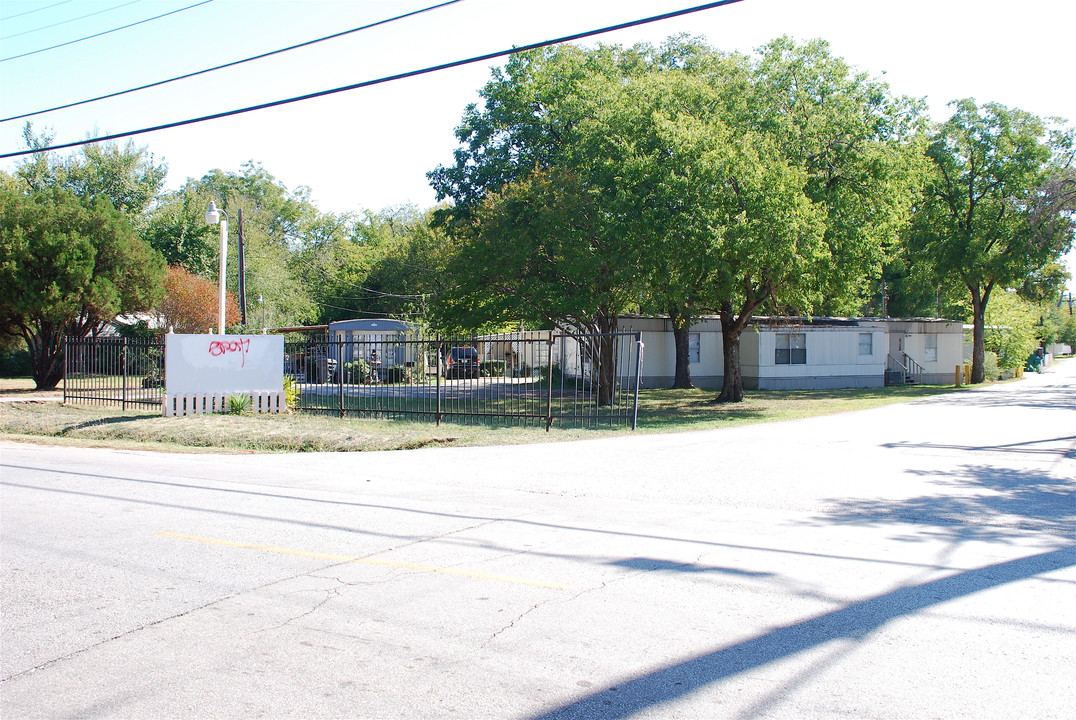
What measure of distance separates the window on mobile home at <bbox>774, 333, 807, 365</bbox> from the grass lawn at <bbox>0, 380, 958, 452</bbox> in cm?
1196

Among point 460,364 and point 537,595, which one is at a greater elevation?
point 460,364

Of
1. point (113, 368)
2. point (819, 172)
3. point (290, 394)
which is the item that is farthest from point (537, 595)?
point (819, 172)

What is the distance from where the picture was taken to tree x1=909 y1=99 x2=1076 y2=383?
3603 cm

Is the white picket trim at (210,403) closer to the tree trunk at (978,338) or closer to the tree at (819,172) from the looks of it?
the tree at (819,172)

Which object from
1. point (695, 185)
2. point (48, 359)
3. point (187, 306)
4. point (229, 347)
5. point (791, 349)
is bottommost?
point (48, 359)

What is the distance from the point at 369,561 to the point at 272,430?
10.9 m

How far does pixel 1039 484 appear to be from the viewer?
11148mm

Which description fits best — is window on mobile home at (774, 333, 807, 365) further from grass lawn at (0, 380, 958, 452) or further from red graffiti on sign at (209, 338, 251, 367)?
red graffiti on sign at (209, 338, 251, 367)

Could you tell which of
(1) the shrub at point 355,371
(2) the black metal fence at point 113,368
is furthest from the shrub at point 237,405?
(1) the shrub at point 355,371

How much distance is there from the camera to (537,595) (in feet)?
19.0

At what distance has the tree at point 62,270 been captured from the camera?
2905 cm

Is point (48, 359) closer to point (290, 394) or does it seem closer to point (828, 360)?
point (290, 394)

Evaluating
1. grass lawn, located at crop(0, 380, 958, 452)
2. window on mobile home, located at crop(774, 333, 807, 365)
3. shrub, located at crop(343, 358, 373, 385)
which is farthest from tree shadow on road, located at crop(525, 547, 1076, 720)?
window on mobile home, located at crop(774, 333, 807, 365)

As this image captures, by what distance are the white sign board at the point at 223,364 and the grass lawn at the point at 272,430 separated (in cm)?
92
